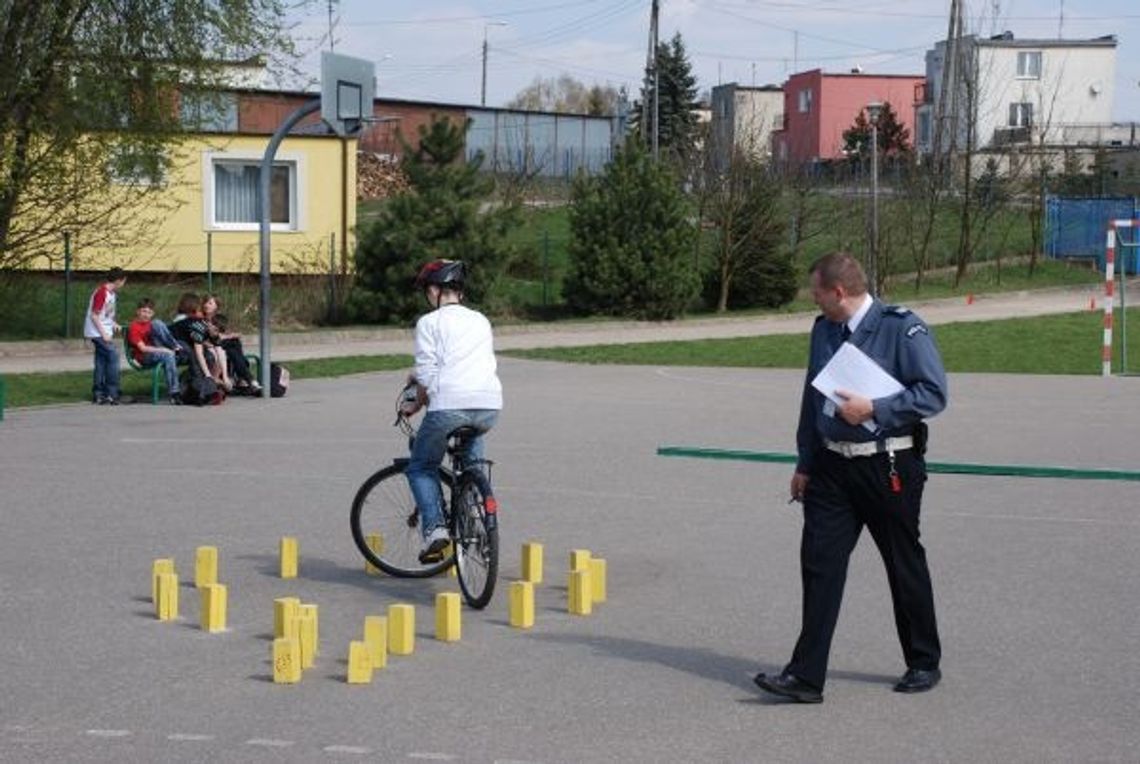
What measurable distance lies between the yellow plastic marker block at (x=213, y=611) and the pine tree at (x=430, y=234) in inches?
890

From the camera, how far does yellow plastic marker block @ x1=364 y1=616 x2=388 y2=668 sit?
7.90 m

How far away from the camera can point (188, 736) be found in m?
6.89

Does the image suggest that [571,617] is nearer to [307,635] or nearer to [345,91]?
[307,635]

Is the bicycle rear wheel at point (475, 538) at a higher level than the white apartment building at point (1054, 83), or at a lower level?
lower

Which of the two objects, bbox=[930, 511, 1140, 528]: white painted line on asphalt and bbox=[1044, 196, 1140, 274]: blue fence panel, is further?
bbox=[1044, 196, 1140, 274]: blue fence panel

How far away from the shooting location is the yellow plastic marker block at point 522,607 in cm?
888

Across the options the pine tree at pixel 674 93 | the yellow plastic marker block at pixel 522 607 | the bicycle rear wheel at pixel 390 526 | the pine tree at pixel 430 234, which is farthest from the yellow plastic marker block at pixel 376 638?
the pine tree at pixel 674 93

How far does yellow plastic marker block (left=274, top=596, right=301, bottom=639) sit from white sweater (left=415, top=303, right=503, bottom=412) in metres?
1.67

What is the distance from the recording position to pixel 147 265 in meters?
35.4

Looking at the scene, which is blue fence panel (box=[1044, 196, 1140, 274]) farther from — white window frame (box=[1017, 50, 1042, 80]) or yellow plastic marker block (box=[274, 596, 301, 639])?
yellow plastic marker block (box=[274, 596, 301, 639])

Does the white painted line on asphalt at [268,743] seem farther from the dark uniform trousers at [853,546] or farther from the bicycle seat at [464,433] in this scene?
the bicycle seat at [464,433]

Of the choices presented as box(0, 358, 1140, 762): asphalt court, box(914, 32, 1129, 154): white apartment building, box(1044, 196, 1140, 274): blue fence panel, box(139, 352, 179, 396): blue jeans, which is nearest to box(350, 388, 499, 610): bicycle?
box(0, 358, 1140, 762): asphalt court

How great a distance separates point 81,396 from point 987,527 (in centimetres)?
1255

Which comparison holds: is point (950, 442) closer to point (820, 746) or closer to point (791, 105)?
point (820, 746)
